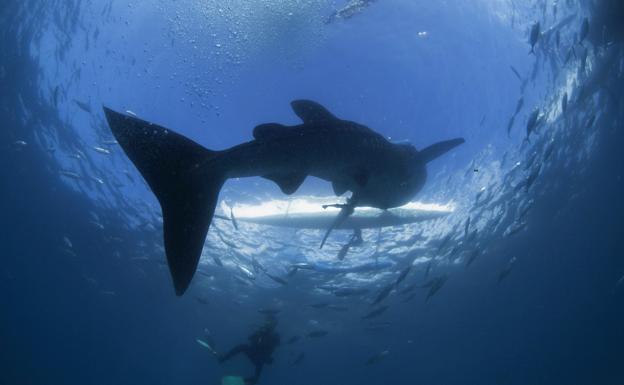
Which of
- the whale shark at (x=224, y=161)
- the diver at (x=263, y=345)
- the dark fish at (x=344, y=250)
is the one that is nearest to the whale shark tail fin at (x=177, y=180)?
the whale shark at (x=224, y=161)

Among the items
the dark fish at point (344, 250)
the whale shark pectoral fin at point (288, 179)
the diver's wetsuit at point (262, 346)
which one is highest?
the dark fish at point (344, 250)

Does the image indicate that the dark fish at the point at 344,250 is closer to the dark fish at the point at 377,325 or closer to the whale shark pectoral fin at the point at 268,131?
the dark fish at the point at 377,325

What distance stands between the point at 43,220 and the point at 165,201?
83.1 ft

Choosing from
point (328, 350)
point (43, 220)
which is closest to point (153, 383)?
point (328, 350)

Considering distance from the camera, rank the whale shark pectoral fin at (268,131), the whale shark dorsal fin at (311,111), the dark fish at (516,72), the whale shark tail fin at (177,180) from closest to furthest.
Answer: the whale shark tail fin at (177,180)
the whale shark pectoral fin at (268,131)
the whale shark dorsal fin at (311,111)
the dark fish at (516,72)

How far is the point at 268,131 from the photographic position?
2.97 meters

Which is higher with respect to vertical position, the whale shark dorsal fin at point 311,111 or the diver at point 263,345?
the whale shark dorsal fin at point 311,111

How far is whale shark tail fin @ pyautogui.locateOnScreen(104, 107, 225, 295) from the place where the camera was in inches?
100

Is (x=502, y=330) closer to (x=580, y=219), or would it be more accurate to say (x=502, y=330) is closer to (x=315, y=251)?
(x=580, y=219)

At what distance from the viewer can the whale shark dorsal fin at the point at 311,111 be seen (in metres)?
3.25

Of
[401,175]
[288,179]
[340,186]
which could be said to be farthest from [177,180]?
[401,175]

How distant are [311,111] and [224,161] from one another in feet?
3.16

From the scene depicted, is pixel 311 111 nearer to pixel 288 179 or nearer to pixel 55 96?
pixel 288 179

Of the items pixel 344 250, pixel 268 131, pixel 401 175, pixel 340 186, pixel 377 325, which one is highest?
pixel 344 250
